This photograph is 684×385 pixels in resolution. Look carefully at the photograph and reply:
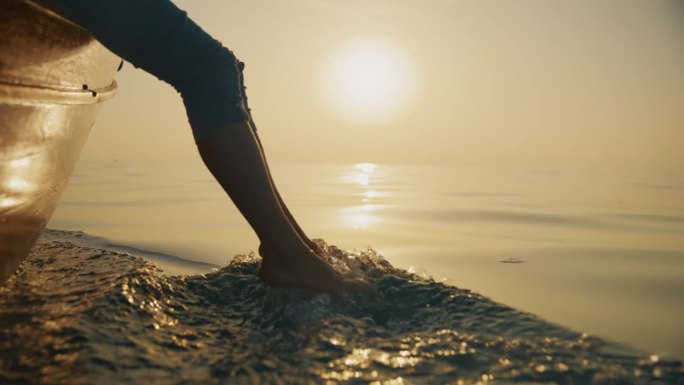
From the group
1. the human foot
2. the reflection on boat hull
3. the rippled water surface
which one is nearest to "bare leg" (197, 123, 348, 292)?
the human foot

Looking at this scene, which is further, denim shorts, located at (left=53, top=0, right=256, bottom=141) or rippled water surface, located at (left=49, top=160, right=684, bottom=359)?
rippled water surface, located at (left=49, top=160, right=684, bottom=359)

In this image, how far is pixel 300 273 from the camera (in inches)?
89.4

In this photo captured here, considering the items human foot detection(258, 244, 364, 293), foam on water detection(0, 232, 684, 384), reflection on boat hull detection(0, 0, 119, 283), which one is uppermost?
reflection on boat hull detection(0, 0, 119, 283)

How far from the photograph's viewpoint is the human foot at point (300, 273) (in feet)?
7.41

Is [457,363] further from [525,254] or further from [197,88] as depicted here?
[525,254]

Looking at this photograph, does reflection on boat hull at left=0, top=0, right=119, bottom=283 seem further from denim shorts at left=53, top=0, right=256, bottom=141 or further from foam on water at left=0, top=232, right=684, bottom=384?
foam on water at left=0, top=232, right=684, bottom=384

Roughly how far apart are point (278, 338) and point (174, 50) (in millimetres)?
1206

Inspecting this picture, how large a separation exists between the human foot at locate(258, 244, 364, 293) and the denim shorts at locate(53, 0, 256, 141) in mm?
606

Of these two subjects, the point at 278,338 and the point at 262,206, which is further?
the point at 262,206

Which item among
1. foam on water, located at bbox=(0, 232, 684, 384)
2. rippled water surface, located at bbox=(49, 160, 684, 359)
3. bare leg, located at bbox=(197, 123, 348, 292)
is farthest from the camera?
rippled water surface, located at bbox=(49, 160, 684, 359)

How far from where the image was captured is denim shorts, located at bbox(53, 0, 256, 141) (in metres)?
1.95

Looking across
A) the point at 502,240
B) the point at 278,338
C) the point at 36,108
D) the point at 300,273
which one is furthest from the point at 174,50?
the point at 502,240

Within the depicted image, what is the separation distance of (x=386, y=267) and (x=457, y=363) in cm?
117

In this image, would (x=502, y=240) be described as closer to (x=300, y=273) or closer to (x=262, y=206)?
(x=300, y=273)
